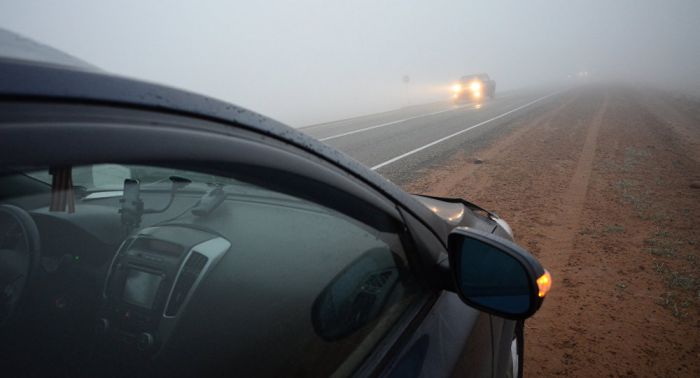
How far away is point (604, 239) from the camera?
172 inches

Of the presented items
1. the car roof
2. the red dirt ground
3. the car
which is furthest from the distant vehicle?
the car roof

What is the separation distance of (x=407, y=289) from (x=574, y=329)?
2433 millimetres

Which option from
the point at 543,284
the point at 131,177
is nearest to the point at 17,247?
the point at 131,177

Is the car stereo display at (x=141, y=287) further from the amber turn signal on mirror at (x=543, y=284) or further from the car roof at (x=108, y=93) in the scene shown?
the amber turn signal on mirror at (x=543, y=284)

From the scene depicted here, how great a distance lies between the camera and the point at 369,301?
1.19 metres

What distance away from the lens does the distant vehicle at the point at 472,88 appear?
30727mm

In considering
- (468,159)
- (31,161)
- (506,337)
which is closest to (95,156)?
(31,161)

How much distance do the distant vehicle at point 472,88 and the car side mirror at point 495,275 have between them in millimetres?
31518

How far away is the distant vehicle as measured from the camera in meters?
30.7

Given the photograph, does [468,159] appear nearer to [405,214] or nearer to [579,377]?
[579,377]

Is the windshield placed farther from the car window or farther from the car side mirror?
the car side mirror

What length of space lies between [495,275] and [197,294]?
102cm

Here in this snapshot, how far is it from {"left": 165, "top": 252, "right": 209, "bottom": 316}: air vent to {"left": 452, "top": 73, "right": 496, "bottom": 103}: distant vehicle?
104ft

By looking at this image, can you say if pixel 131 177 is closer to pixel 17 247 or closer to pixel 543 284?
pixel 17 247
